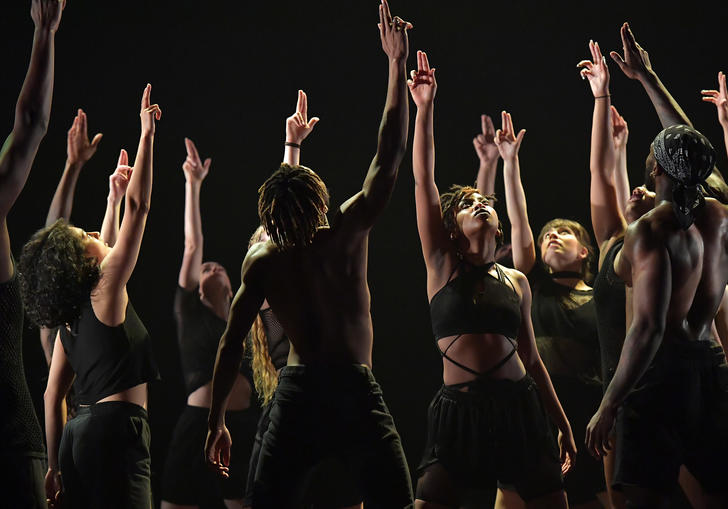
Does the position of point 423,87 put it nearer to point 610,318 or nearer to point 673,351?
point 610,318

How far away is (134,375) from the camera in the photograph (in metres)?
2.87

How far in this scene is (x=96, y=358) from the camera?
286cm

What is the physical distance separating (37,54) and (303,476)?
5.38 ft

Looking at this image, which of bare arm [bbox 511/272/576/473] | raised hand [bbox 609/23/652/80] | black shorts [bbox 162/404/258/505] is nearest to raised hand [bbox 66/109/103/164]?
black shorts [bbox 162/404/258/505]

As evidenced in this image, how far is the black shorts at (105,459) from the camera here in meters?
2.71

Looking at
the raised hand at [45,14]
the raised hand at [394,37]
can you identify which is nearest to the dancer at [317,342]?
the raised hand at [394,37]

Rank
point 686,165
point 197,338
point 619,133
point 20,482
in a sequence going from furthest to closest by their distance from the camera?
point 197,338
point 619,133
point 686,165
point 20,482

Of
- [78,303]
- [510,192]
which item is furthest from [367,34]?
[78,303]

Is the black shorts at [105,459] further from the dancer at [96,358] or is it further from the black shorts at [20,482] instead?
the black shorts at [20,482]

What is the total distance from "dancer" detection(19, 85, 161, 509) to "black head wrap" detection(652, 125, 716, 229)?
2048 mm

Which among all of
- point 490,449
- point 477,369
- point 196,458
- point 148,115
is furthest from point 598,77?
point 196,458

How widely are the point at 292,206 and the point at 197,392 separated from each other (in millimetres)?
2158

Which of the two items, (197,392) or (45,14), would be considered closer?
(45,14)

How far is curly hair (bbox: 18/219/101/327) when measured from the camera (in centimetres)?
289
